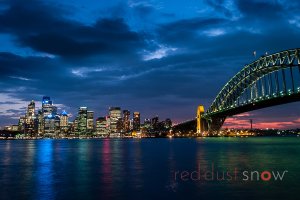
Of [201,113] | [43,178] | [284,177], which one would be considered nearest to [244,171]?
[284,177]

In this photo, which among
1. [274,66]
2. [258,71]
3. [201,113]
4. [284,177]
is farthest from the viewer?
[201,113]

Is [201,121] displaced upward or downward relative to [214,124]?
upward

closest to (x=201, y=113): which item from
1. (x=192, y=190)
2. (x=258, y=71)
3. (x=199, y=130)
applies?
(x=199, y=130)

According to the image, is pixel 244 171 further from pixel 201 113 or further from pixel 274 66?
pixel 201 113

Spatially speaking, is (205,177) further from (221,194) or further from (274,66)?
(274,66)

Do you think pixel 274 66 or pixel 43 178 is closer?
pixel 43 178

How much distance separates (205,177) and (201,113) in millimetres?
121582

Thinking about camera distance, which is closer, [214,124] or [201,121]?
[214,124]

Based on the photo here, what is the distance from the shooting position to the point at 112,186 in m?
25.0

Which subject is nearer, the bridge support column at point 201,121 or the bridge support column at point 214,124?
the bridge support column at point 214,124

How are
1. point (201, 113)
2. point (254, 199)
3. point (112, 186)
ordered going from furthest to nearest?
point (201, 113), point (112, 186), point (254, 199)

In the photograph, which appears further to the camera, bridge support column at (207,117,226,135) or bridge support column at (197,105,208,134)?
bridge support column at (197,105,208,134)

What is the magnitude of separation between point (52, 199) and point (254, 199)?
10.4 m

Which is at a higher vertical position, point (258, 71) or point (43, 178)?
point (258, 71)
